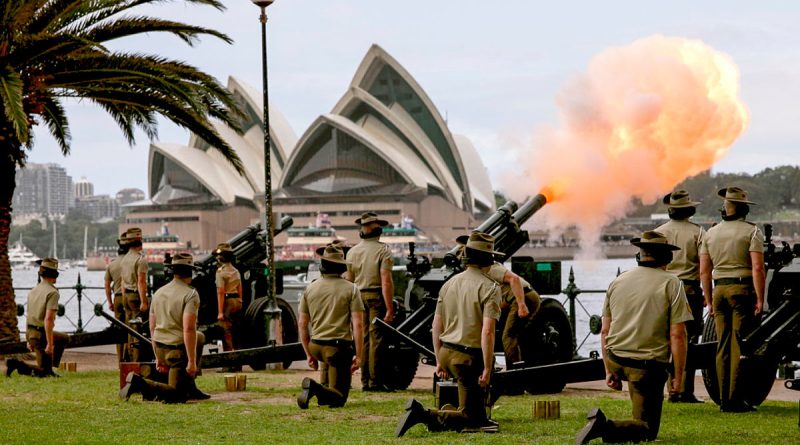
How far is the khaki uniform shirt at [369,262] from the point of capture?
1295cm

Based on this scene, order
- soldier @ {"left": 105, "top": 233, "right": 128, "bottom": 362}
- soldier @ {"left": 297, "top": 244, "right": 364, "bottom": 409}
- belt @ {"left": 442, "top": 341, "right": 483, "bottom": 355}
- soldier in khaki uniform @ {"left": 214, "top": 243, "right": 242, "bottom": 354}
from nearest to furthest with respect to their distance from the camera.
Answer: belt @ {"left": 442, "top": 341, "right": 483, "bottom": 355} → soldier @ {"left": 297, "top": 244, "right": 364, "bottom": 409} → soldier @ {"left": 105, "top": 233, "right": 128, "bottom": 362} → soldier in khaki uniform @ {"left": 214, "top": 243, "right": 242, "bottom": 354}

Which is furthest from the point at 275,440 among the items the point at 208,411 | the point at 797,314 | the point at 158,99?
the point at 158,99

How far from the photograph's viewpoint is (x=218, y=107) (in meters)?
20.6

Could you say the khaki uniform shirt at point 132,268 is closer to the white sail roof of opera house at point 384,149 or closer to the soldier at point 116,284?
the soldier at point 116,284

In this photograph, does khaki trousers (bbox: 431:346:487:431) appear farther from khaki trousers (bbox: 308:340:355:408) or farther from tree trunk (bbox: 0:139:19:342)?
tree trunk (bbox: 0:139:19:342)

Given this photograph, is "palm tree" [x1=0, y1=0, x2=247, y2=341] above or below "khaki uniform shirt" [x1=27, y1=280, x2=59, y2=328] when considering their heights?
above

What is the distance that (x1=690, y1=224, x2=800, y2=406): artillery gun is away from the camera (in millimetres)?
10438

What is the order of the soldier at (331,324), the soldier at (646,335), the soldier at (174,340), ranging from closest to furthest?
the soldier at (646,335) < the soldier at (331,324) < the soldier at (174,340)

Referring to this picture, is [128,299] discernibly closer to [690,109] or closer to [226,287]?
[226,287]

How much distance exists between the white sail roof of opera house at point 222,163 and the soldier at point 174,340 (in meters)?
72.4

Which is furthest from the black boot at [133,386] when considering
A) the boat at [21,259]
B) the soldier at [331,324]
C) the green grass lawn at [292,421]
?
the boat at [21,259]

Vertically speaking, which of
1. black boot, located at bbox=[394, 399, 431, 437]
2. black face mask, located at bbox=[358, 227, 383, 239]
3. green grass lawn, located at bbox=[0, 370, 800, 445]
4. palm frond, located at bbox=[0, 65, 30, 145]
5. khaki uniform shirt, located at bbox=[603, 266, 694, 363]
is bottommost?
green grass lawn, located at bbox=[0, 370, 800, 445]

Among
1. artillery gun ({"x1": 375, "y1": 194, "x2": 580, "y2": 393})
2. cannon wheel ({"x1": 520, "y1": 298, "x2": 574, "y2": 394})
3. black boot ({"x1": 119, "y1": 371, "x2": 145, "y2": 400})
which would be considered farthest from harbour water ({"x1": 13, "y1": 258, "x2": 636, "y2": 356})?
black boot ({"x1": 119, "y1": 371, "x2": 145, "y2": 400})

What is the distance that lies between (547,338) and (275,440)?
480 cm
